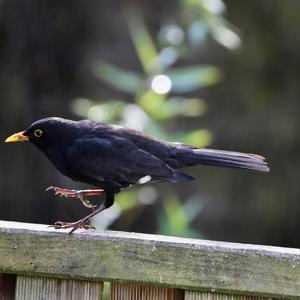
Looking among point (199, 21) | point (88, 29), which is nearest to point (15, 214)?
point (88, 29)

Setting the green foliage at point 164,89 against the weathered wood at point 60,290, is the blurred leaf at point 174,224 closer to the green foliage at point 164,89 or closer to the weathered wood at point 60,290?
the green foliage at point 164,89

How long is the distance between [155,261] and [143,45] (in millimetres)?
3216

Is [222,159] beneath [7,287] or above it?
above

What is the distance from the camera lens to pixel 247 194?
22.1ft

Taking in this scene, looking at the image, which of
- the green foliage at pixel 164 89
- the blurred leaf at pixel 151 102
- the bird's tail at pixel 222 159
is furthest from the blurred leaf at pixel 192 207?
the bird's tail at pixel 222 159

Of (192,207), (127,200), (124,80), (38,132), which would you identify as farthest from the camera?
(192,207)

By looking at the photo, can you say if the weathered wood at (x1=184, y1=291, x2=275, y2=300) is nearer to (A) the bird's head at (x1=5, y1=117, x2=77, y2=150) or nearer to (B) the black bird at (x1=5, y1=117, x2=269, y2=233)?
(B) the black bird at (x1=5, y1=117, x2=269, y2=233)

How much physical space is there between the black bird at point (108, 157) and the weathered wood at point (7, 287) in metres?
1.16

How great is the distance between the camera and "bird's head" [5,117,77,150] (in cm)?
365

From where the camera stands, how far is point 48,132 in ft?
12.0

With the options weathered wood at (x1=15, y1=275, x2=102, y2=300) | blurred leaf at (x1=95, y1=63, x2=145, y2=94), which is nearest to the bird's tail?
blurred leaf at (x1=95, y1=63, x2=145, y2=94)

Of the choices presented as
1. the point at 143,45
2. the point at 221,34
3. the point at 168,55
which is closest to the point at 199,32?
the point at 221,34

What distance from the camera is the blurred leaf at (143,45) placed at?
16.6 ft

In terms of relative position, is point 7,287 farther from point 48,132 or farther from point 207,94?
point 207,94
